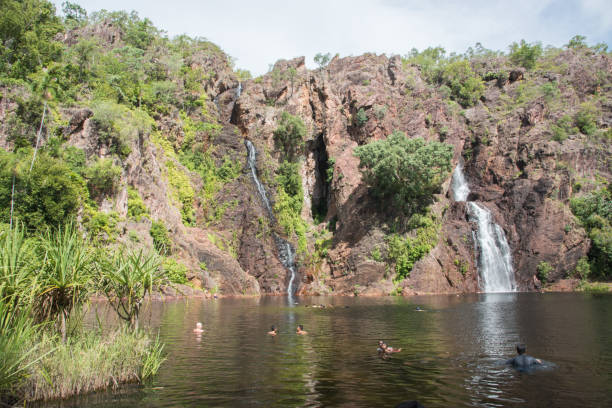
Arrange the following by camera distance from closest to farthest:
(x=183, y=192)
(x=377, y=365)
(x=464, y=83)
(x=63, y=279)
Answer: (x=63, y=279)
(x=377, y=365)
(x=183, y=192)
(x=464, y=83)

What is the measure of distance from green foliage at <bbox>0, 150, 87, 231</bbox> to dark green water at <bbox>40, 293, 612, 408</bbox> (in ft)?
58.9

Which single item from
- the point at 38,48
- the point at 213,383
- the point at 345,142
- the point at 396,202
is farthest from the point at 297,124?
the point at 213,383

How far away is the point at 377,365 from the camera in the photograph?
15.5 meters

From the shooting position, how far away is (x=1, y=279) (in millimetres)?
11133

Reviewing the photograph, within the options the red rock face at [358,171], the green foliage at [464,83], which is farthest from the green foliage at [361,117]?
the green foliage at [464,83]

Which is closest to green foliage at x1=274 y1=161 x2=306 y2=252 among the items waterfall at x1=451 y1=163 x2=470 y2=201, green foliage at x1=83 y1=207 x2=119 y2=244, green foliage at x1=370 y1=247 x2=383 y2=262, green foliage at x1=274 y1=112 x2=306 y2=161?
green foliage at x1=274 y1=112 x2=306 y2=161

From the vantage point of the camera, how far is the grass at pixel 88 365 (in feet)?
35.9

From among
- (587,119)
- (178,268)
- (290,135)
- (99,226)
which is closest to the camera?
(99,226)

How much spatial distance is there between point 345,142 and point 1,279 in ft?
217

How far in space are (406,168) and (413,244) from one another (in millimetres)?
10841

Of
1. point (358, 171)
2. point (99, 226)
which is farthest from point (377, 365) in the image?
point (358, 171)

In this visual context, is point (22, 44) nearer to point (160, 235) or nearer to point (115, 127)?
point (115, 127)

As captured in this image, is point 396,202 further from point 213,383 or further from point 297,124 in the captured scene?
point 213,383

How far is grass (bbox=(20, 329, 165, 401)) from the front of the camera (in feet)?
35.9
